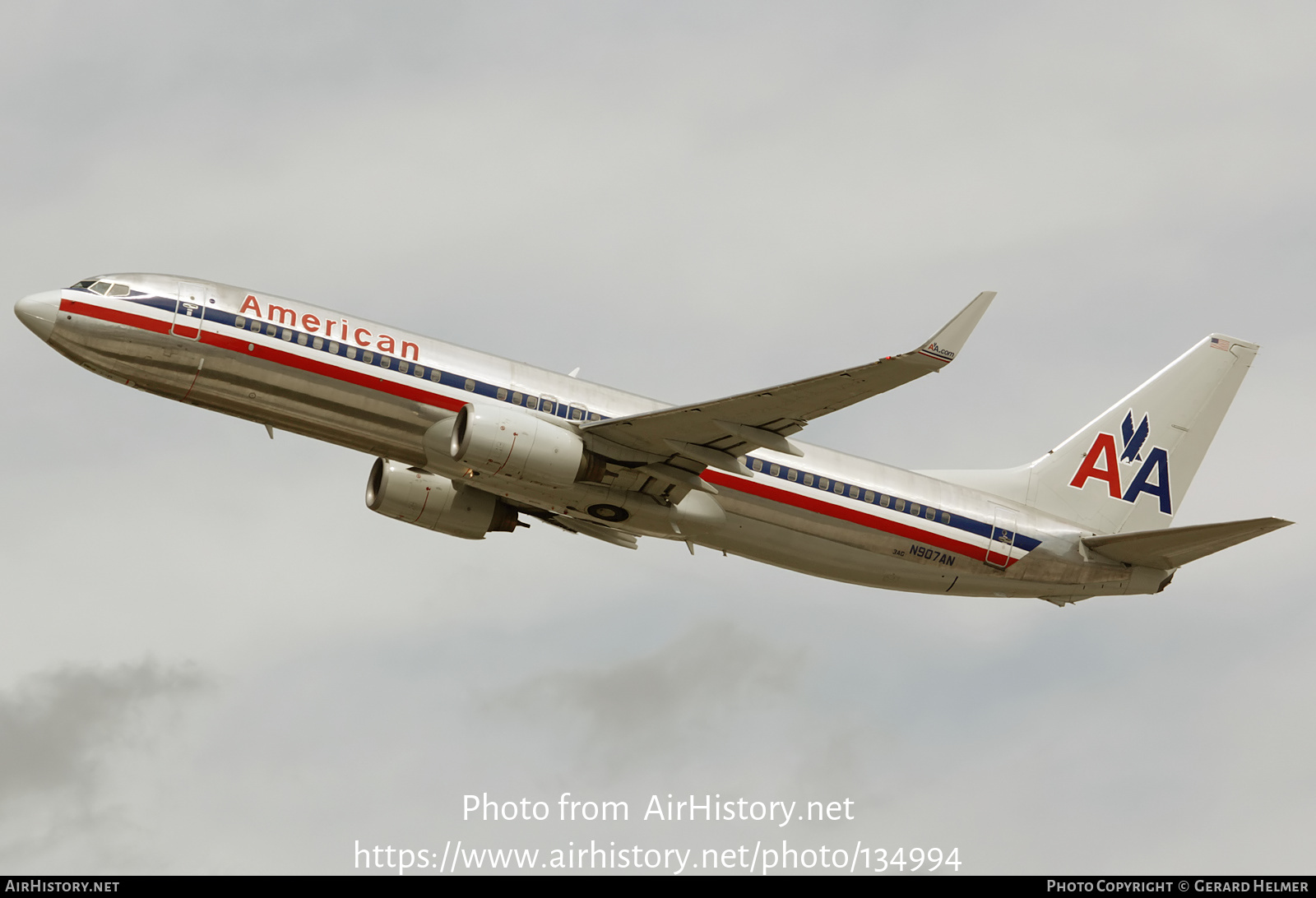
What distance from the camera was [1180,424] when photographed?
52.2 metres

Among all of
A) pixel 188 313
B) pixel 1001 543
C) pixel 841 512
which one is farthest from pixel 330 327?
pixel 1001 543

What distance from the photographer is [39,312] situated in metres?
38.6

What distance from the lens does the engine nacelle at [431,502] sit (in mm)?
45156

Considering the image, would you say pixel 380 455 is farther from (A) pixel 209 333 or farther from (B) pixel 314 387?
(A) pixel 209 333

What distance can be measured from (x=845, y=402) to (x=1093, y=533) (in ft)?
49.3

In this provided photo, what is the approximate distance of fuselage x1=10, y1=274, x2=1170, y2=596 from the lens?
38.8 metres

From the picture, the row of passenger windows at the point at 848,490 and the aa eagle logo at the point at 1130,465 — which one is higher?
the aa eagle logo at the point at 1130,465

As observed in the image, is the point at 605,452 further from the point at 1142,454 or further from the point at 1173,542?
the point at 1142,454

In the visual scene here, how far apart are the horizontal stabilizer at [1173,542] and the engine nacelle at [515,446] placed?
1710 cm

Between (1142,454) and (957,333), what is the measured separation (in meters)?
20.0

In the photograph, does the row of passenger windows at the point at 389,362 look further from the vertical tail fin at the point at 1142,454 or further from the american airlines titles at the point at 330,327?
the vertical tail fin at the point at 1142,454

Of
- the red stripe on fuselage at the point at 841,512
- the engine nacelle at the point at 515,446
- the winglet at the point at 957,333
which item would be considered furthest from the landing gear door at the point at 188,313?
the winglet at the point at 957,333

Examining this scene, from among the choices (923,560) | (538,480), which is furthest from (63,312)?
(923,560)

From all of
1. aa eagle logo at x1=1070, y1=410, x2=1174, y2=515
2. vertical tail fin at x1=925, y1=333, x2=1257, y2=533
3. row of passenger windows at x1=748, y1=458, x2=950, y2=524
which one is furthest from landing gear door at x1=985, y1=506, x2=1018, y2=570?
aa eagle logo at x1=1070, y1=410, x2=1174, y2=515
